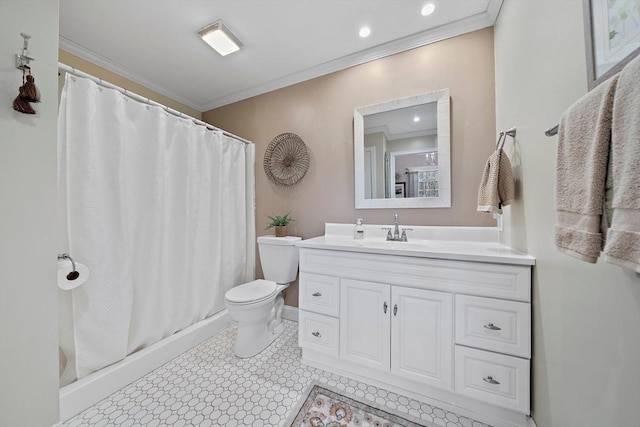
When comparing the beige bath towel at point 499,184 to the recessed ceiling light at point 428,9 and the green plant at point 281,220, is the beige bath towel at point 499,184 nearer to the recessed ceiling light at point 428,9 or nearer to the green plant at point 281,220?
the recessed ceiling light at point 428,9

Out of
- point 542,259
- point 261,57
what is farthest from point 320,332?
point 261,57

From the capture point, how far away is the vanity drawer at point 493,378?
1029mm

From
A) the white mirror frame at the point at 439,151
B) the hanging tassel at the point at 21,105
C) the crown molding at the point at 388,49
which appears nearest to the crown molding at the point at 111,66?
the crown molding at the point at 388,49

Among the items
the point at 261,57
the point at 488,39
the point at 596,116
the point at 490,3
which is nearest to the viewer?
the point at 596,116

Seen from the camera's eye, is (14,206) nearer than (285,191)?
Yes

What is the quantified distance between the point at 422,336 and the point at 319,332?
2.09ft

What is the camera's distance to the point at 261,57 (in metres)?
1.96

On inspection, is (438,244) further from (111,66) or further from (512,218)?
(111,66)

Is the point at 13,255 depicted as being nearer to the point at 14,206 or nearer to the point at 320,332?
the point at 14,206

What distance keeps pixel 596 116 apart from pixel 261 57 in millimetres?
2171

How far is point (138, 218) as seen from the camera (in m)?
1.54

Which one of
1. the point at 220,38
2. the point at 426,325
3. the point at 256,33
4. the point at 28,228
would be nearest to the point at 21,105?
the point at 28,228

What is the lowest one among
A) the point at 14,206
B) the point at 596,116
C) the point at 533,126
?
the point at 14,206

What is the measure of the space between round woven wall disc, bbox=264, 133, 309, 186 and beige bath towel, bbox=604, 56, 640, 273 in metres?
1.85
